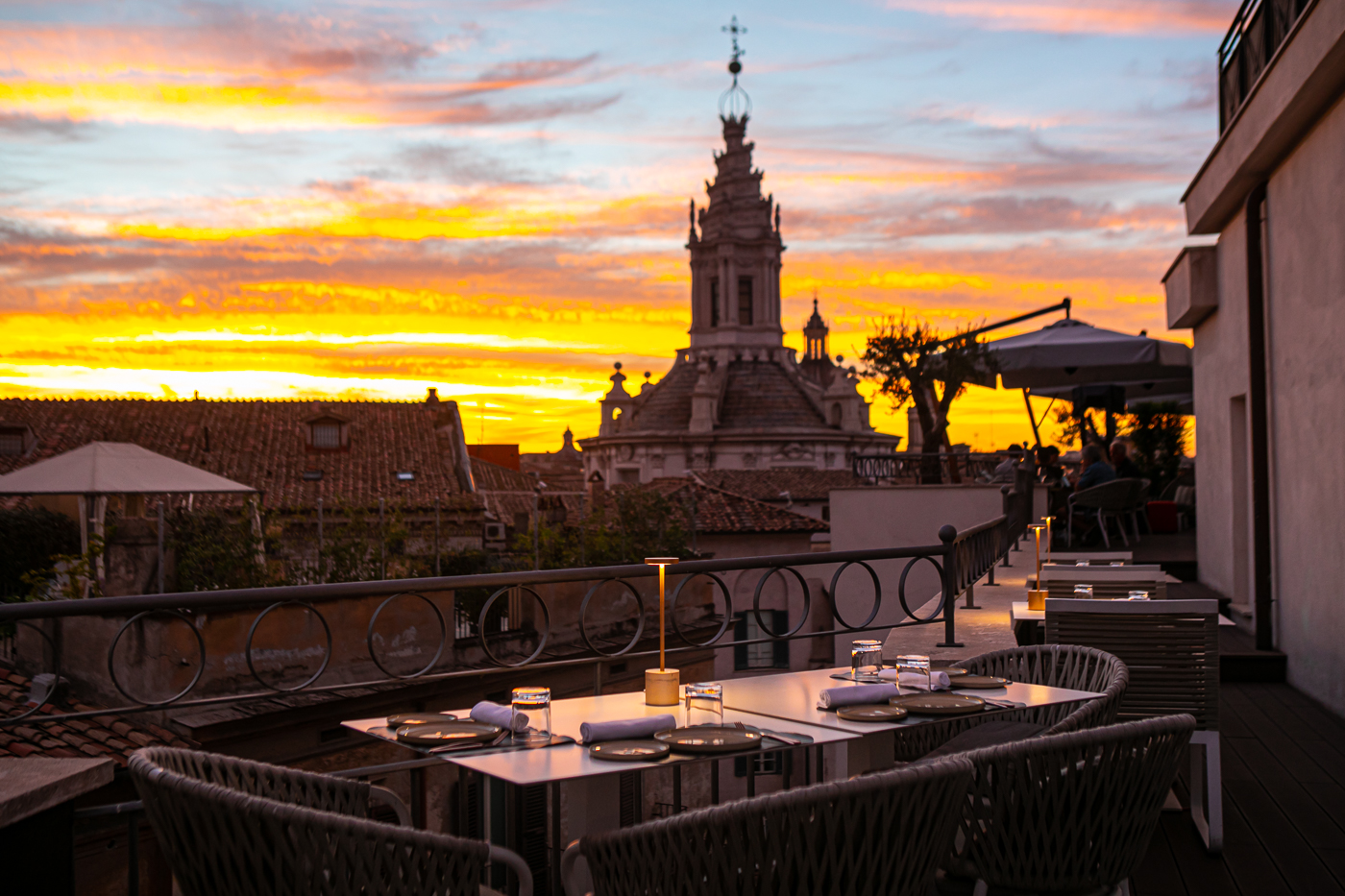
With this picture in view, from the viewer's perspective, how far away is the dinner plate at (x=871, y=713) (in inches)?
125

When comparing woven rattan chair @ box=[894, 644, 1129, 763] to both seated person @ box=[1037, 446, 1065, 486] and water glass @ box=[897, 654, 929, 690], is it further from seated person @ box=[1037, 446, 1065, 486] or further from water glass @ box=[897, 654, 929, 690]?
seated person @ box=[1037, 446, 1065, 486]

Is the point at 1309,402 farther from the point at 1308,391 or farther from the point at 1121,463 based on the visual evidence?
the point at 1121,463

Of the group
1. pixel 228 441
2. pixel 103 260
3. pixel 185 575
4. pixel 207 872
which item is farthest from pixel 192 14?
pixel 228 441

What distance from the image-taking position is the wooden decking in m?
3.70

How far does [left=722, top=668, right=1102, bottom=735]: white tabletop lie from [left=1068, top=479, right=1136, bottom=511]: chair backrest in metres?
10.0

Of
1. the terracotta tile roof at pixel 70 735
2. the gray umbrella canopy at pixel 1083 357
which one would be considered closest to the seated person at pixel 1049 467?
the gray umbrella canopy at pixel 1083 357

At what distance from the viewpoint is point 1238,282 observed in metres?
9.64

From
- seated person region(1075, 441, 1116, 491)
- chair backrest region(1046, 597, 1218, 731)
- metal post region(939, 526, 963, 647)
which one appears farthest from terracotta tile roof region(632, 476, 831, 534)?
chair backrest region(1046, 597, 1218, 731)

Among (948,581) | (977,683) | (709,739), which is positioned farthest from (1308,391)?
(709,739)

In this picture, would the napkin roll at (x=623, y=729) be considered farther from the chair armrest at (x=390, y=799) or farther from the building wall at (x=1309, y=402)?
the building wall at (x=1309, y=402)

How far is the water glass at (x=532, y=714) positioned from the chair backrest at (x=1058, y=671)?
4.83 ft

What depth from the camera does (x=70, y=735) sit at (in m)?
13.8

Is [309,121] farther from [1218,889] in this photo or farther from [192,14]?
[1218,889]

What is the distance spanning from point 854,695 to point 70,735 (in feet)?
44.3
